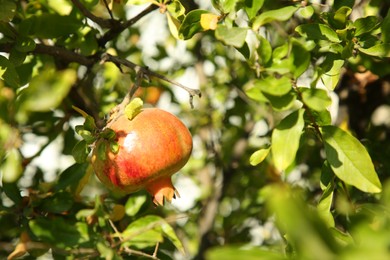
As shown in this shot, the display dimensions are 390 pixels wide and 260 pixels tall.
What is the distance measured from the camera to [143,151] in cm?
101

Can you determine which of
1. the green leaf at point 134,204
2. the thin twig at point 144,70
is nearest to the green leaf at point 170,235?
the green leaf at point 134,204

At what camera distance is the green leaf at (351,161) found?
907 mm

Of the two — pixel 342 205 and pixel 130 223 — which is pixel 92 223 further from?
pixel 342 205

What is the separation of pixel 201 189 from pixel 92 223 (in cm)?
114

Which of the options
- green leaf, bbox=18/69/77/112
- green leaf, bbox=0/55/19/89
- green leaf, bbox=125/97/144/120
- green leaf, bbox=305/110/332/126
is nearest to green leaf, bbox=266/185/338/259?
green leaf, bbox=18/69/77/112

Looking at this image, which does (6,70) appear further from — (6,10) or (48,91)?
(48,91)

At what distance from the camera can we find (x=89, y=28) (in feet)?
4.68

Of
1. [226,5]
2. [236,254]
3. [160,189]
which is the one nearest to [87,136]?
[160,189]

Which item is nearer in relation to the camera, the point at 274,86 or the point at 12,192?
the point at 274,86

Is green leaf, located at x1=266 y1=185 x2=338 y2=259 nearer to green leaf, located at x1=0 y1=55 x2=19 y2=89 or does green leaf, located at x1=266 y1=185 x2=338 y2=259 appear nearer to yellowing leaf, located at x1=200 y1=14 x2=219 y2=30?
yellowing leaf, located at x1=200 y1=14 x2=219 y2=30

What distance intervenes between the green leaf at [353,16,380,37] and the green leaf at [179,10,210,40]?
264mm

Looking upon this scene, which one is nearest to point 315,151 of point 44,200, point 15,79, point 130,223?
point 130,223

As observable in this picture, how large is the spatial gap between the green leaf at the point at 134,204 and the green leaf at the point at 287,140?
641mm

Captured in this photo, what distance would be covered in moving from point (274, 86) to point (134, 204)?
0.71 m
